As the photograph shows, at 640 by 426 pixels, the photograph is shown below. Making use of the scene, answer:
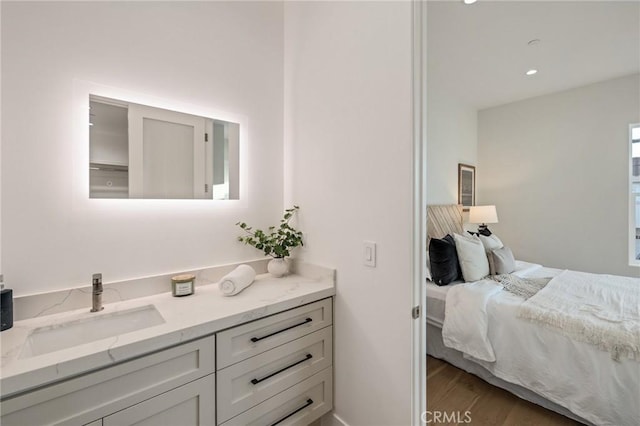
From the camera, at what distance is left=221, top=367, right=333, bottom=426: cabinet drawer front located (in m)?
1.21

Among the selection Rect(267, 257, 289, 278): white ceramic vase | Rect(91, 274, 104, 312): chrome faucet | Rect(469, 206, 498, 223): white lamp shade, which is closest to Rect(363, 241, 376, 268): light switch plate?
Rect(267, 257, 289, 278): white ceramic vase

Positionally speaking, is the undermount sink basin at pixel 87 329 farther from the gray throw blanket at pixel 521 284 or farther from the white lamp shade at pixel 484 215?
the white lamp shade at pixel 484 215

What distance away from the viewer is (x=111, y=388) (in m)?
0.89

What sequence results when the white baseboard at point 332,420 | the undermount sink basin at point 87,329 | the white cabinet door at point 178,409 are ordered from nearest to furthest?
the white cabinet door at point 178,409 → the undermount sink basin at point 87,329 → the white baseboard at point 332,420

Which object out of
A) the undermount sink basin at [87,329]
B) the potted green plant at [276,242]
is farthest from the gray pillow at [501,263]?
the undermount sink basin at [87,329]

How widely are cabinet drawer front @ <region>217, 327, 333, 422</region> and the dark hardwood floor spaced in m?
0.98

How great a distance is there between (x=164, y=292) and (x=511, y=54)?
3740mm

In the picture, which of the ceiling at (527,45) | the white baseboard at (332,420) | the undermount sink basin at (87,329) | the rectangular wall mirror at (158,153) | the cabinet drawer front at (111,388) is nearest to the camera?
the cabinet drawer front at (111,388)

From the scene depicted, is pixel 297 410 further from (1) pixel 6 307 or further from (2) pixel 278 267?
(1) pixel 6 307

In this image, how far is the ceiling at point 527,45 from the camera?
7.09 feet

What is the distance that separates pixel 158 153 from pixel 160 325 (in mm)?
889

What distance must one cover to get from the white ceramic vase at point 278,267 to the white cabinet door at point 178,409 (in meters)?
0.69

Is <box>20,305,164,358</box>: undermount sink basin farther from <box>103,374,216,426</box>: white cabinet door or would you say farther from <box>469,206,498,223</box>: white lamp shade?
<box>469,206,498,223</box>: white lamp shade

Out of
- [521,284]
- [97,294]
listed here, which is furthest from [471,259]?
[97,294]
